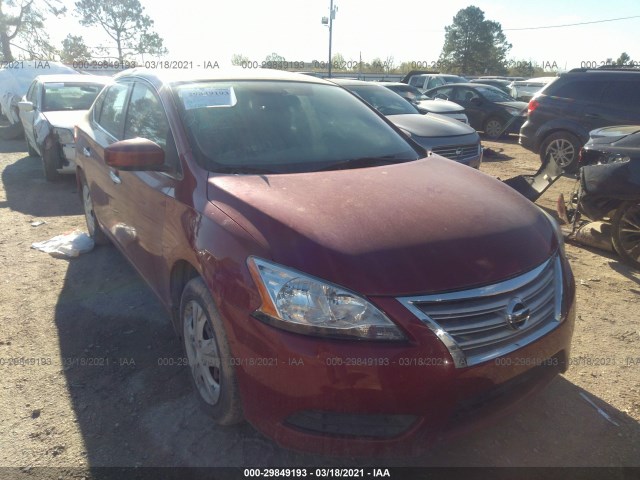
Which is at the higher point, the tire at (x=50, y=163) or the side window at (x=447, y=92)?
the side window at (x=447, y=92)

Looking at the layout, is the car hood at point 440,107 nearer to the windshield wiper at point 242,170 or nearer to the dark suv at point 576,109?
the dark suv at point 576,109

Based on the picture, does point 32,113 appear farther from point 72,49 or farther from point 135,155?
point 72,49

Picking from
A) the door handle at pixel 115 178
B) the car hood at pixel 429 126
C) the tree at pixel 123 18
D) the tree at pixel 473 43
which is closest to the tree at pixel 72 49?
the tree at pixel 123 18

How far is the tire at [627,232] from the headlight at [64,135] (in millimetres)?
7059

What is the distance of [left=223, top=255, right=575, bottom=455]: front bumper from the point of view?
1.82 meters

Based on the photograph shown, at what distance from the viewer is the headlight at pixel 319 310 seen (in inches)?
72.7

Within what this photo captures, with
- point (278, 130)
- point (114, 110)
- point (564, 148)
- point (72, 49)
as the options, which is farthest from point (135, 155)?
point (72, 49)

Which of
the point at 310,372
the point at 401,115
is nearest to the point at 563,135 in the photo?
the point at 401,115

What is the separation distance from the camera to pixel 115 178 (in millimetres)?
3623

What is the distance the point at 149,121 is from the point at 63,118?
552cm

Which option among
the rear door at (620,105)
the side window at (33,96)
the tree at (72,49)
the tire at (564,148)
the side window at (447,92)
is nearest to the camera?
the rear door at (620,105)

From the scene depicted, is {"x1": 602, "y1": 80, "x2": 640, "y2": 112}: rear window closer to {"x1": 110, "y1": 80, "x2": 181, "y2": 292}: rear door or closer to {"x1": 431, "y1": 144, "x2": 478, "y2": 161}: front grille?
{"x1": 431, "y1": 144, "x2": 478, "y2": 161}: front grille

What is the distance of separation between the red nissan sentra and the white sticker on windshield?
1 cm

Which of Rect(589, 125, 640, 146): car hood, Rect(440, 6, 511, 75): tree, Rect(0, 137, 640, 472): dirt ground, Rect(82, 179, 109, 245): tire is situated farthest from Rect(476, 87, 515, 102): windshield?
Rect(440, 6, 511, 75): tree
